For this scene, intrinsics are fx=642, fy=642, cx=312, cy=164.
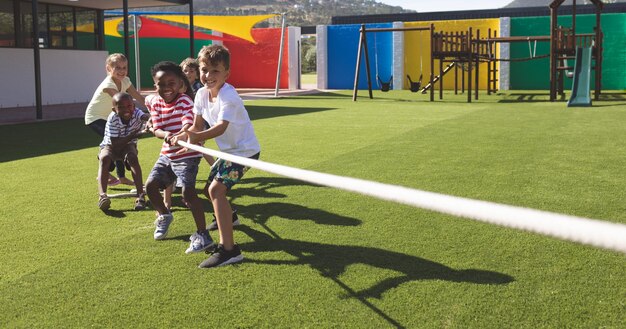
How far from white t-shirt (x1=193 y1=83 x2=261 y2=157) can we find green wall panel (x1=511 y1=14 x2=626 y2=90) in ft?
74.3

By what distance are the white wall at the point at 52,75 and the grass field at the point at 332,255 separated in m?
11.7

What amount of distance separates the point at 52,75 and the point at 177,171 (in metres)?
17.2

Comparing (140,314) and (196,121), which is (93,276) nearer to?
(140,314)

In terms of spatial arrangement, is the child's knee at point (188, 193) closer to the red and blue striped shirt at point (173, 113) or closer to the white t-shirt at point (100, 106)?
the red and blue striped shirt at point (173, 113)

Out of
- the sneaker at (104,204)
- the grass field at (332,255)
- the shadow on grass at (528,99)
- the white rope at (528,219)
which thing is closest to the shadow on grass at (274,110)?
the shadow on grass at (528,99)

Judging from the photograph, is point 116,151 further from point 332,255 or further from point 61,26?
point 61,26

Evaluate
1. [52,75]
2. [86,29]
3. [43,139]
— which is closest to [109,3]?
[86,29]

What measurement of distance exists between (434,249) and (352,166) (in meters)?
3.35

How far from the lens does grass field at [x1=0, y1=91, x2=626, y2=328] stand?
3.14 metres

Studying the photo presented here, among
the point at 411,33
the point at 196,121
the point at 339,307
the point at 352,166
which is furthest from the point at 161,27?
the point at 339,307

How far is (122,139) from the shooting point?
233 inches

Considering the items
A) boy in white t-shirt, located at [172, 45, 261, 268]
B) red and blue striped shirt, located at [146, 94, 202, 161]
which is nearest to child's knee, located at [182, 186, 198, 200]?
boy in white t-shirt, located at [172, 45, 261, 268]

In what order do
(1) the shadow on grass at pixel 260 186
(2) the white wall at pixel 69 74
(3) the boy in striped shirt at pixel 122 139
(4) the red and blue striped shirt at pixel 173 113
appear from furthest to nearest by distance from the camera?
1. (2) the white wall at pixel 69 74
2. (1) the shadow on grass at pixel 260 186
3. (3) the boy in striped shirt at pixel 122 139
4. (4) the red and blue striped shirt at pixel 173 113

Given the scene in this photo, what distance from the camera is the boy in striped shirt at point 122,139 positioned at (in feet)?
19.2
